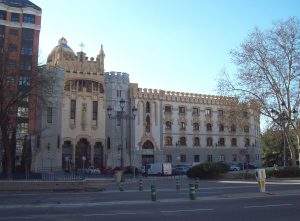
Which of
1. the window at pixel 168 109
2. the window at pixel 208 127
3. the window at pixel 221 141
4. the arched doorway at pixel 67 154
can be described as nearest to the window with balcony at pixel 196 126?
the window at pixel 208 127

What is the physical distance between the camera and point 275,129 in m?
55.7

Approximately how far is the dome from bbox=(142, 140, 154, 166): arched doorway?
21.1 meters

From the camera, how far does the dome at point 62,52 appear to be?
9094 cm

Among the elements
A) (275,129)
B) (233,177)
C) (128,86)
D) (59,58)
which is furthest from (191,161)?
(233,177)

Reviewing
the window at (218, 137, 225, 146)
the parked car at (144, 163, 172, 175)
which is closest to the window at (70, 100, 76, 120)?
the parked car at (144, 163, 172, 175)

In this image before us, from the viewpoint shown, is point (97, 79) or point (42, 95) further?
point (97, 79)

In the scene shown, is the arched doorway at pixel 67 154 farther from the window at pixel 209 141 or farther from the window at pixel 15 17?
the window at pixel 209 141

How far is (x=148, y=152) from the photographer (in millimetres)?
92062

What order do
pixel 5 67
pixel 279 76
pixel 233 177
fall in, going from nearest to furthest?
pixel 5 67 < pixel 233 177 < pixel 279 76

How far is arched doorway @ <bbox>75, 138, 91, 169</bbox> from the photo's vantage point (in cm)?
8781

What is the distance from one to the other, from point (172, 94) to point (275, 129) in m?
42.3

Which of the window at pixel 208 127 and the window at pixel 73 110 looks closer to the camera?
the window at pixel 73 110

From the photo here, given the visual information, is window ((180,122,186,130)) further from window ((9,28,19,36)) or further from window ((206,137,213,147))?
window ((9,28,19,36))

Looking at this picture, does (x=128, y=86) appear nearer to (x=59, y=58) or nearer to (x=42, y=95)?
(x=59, y=58)
